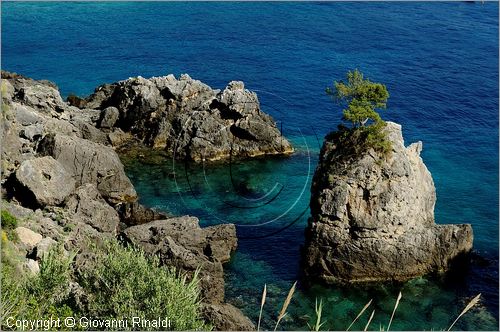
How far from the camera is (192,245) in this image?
6906 cm

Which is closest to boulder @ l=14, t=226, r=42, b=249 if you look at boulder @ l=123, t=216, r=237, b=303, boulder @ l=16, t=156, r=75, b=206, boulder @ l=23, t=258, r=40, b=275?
boulder @ l=23, t=258, r=40, b=275

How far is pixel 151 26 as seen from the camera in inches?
6147

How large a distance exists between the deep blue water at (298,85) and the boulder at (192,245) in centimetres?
231

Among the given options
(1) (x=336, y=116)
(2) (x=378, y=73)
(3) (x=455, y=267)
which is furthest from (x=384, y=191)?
(2) (x=378, y=73)

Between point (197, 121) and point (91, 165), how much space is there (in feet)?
72.5

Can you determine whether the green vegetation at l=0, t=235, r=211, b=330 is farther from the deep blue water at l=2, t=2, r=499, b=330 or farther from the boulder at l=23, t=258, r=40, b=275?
the deep blue water at l=2, t=2, r=499, b=330

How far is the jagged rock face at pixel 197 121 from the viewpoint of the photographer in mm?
97375

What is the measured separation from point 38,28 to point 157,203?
86.3m

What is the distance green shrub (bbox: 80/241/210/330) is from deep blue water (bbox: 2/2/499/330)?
19714 millimetres

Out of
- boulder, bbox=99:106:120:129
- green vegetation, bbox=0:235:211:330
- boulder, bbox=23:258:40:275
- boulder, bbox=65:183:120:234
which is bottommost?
boulder, bbox=65:183:120:234

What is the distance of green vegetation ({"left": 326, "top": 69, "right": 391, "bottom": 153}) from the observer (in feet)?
228

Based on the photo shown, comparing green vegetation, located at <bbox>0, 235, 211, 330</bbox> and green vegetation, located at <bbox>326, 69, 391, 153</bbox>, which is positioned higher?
green vegetation, located at <bbox>326, 69, 391, 153</bbox>

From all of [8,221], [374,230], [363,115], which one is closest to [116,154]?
[8,221]

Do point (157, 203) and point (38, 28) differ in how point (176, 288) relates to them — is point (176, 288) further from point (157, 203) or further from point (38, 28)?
point (38, 28)
